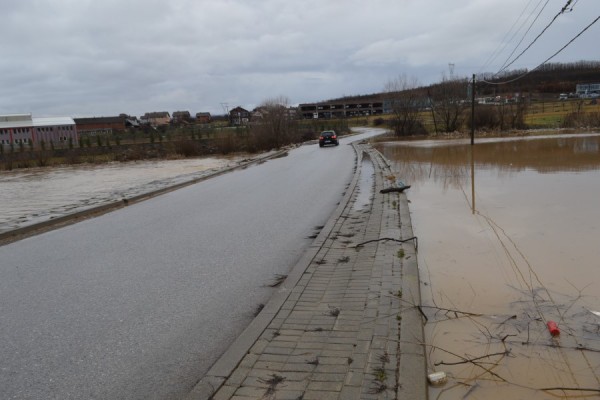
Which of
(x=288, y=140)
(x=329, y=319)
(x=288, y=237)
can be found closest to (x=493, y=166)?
(x=288, y=237)

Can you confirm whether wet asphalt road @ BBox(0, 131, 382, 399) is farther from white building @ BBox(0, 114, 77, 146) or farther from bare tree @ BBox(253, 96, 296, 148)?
white building @ BBox(0, 114, 77, 146)

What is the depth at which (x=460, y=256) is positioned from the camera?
764cm

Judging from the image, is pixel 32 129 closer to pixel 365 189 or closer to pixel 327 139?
pixel 327 139

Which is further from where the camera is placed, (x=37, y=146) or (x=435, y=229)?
(x=37, y=146)

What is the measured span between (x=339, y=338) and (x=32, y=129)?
105886 mm

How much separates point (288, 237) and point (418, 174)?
11906 millimetres

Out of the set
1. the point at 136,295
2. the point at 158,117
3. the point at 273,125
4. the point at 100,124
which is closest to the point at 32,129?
the point at 100,124

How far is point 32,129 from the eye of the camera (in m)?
95.2

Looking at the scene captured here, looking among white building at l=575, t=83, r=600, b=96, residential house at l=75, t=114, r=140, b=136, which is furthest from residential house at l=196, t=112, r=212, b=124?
white building at l=575, t=83, r=600, b=96

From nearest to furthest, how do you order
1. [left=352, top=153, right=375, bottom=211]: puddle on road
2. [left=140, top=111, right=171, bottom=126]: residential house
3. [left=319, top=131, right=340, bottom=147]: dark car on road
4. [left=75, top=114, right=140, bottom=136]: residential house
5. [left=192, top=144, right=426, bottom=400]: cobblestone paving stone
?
[left=192, top=144, right=426, bottom=400]: cobblestone paving stone
[left=352, top=153, right=375, bottom=211]: puddle on road
[left=319, top=131, right=340, bottom=147]: dark car on road
[left=75, top=114, right=140, bottom=136]: residential house
[left=140, top=111, right=171, bottom=126]: residential house

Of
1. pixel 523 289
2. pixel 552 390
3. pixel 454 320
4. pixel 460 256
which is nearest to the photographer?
pixel 552 390

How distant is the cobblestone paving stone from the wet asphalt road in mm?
505

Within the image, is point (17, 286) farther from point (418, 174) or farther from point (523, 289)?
point (418, 174)

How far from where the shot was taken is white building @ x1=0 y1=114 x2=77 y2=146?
307ft
